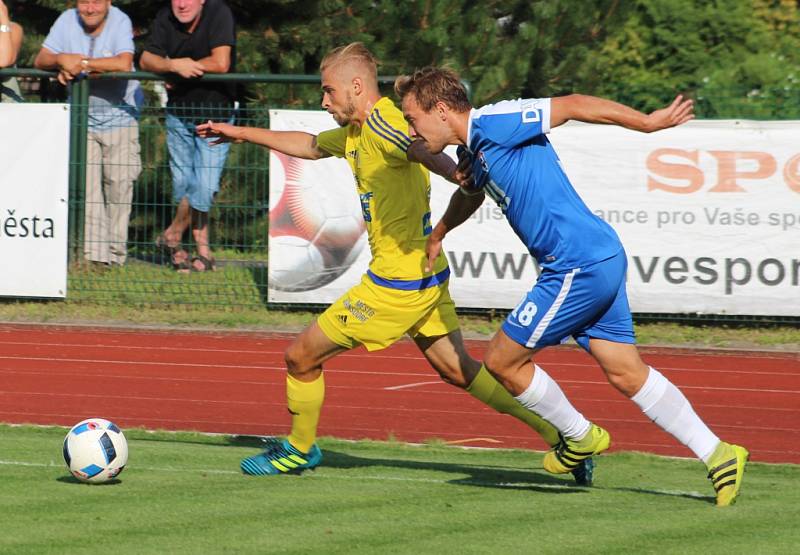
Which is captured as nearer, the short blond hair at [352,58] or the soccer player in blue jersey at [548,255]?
the soccer player in blue jersey at [548,255]

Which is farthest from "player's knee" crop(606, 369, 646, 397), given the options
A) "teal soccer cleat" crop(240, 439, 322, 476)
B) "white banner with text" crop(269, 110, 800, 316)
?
"white banner with text" crop(269, 110, 800, 316)

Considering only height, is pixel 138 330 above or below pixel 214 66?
below

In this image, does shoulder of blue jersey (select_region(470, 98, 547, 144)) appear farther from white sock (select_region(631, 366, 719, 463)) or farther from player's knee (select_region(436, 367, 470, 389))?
player's knee (select_region(436, 367, 470, 389))

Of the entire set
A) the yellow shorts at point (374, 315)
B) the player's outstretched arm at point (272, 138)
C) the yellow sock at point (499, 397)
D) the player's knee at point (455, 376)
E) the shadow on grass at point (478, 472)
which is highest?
the player's outstretched arm at point (272, 138)

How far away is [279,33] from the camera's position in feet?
57.4

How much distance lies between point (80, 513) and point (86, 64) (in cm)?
856

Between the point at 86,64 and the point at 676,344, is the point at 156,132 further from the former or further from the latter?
the point at 676,344

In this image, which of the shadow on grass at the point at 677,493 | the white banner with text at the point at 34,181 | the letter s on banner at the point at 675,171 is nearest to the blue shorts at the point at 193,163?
the white banner with text at the point at 34,181

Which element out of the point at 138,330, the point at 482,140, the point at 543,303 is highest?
the point at 482,140

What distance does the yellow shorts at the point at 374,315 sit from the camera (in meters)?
7.32

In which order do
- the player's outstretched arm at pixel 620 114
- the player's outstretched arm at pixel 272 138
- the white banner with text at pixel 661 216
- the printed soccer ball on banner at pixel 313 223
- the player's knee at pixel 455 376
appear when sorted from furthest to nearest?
the printed soccer ball on banner at pixel 313 223 < the white banner with text at pixel 661 216 < the player's outstretched arm at pixel 272 138 < the player's knee at pixel 455 376 < the player's outstretched arm at pixel 620 114

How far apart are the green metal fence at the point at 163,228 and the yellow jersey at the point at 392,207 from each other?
640 centimetres

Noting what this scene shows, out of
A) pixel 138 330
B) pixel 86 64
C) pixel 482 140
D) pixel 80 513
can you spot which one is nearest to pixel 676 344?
pixel 138 330

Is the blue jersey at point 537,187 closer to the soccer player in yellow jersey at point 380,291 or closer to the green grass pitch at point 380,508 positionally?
the soccer player in yellow jersey at point 380,291
